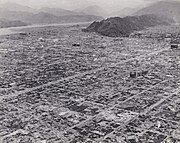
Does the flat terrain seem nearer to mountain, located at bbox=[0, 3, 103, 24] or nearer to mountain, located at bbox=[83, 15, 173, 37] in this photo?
mountain, located at bbox=[83, 15, 173, 37]

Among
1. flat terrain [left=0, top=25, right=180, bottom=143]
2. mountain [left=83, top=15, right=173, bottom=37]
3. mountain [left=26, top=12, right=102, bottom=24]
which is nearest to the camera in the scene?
flat terrain [left=0, top=25, right=180, bottom=143]

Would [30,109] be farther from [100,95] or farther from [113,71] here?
[113,71]

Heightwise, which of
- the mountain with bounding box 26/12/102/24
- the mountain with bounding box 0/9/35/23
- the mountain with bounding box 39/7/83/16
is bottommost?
the mountain with bounding box 26/12/102/24

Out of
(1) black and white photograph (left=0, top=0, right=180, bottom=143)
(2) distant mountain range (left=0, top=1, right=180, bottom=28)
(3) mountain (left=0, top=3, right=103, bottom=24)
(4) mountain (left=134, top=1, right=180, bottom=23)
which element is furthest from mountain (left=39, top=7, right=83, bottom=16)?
(1) black and white photograph (left=0, top=0, right=180, bottom=143)

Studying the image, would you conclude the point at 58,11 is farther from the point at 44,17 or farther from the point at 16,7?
the point at 44,17

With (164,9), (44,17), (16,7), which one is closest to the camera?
(44,17)

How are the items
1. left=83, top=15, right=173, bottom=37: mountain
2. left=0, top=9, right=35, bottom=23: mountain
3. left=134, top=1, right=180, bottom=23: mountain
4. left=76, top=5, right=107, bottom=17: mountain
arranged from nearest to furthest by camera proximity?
left=83, top=15, right=173, bottom=37: mountain → left=0, top=9, right=35, bottom=23: mountain → left=134, top=1, right=180, bottom=23: mountain → left=76, top=5, right=107, bottom=17: mountain

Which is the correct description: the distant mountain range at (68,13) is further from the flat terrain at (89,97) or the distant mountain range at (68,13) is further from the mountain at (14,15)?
the flat terrain at (89,97)

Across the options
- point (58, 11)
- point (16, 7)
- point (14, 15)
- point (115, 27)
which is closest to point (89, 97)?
point (115, 27)

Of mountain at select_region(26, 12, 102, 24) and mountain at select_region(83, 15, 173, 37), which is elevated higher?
mountain at select_region(26, 12, 102, 24)
